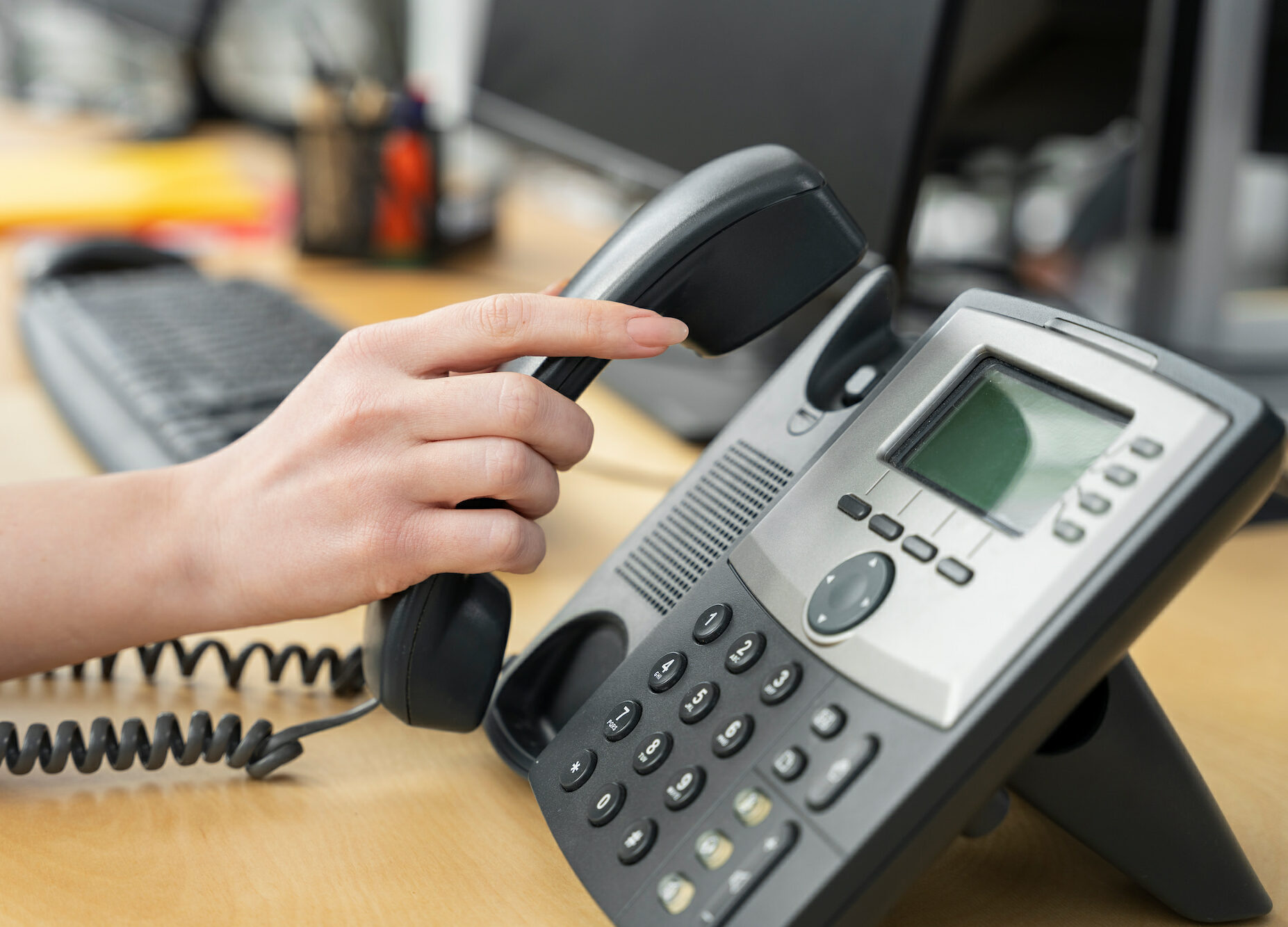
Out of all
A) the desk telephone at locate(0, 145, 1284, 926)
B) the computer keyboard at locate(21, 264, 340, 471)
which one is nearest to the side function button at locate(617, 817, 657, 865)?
the desk telephone at locate(0, 145, 1284, 926)

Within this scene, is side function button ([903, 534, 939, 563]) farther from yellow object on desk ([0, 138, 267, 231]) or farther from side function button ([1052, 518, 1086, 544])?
yellow object on desk ([0, 138, 267, 231])

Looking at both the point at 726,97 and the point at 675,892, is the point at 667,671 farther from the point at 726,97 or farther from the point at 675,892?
the point at 726,97

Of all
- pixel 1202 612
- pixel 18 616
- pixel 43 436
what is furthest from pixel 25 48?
pixel 1202 612

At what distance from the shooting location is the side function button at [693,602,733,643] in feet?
1.20

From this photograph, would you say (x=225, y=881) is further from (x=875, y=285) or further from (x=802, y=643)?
(x=875, y=285)

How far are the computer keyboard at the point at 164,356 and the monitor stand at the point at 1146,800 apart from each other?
45 cm

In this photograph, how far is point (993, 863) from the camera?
0.38 m

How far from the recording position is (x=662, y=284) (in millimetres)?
410

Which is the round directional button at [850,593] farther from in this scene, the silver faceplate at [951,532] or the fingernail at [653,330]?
the fingernail at [653,330]

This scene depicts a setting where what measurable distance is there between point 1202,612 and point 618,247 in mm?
354

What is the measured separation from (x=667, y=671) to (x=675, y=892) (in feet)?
0.25

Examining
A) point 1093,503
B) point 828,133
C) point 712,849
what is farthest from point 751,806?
point 828,133

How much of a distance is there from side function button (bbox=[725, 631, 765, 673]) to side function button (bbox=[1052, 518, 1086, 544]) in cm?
9

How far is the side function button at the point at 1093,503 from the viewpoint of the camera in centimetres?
30
